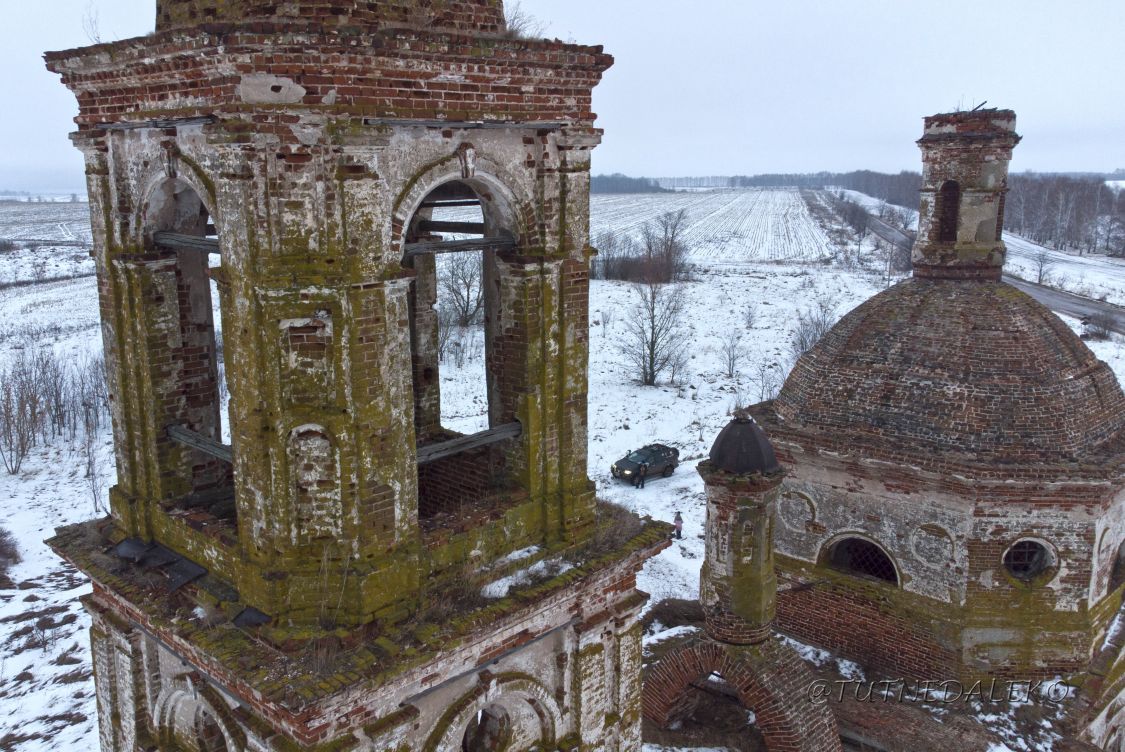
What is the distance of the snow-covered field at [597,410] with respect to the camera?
15.2m

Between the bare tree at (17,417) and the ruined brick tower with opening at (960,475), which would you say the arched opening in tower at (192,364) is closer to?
the ruined brick tower with opening at (960,475)

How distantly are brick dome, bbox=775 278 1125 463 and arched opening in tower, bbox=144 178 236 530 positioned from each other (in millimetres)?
7706

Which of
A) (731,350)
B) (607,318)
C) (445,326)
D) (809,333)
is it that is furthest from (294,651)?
(607,318)

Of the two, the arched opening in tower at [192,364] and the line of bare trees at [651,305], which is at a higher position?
the arched opening in tower at [192,364]

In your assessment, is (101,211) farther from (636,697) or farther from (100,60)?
(636,697)

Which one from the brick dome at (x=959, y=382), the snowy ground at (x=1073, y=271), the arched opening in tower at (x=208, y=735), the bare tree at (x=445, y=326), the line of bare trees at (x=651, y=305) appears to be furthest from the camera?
the snowy ground at (x=1073, y=271)

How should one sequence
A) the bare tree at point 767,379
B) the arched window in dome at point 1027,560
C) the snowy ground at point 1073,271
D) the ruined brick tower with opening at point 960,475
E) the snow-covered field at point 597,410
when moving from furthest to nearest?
the snowy ground at point 1073,271 < the bare tree at point 767,379 < the snow-covered field at point 597,410 < the arched window in dome at point 1027,560 < the ruined brick tower with opening at point 960,475

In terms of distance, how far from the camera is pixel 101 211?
5.95 m

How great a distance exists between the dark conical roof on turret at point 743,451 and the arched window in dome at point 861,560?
11.3ft

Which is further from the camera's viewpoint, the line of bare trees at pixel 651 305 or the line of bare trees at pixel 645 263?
the line of bare trees at pixel 645 263

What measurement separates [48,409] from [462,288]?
59.9ft

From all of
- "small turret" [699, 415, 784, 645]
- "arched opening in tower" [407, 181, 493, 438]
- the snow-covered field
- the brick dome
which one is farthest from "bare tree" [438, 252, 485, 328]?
"small turret" [699, 415, 784, 645]

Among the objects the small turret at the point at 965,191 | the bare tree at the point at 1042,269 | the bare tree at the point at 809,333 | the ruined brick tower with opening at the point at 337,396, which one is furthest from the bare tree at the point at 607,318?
the ruined brick tower with opening at the point at 337,396

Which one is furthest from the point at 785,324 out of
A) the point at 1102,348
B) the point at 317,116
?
the point at 317,116
